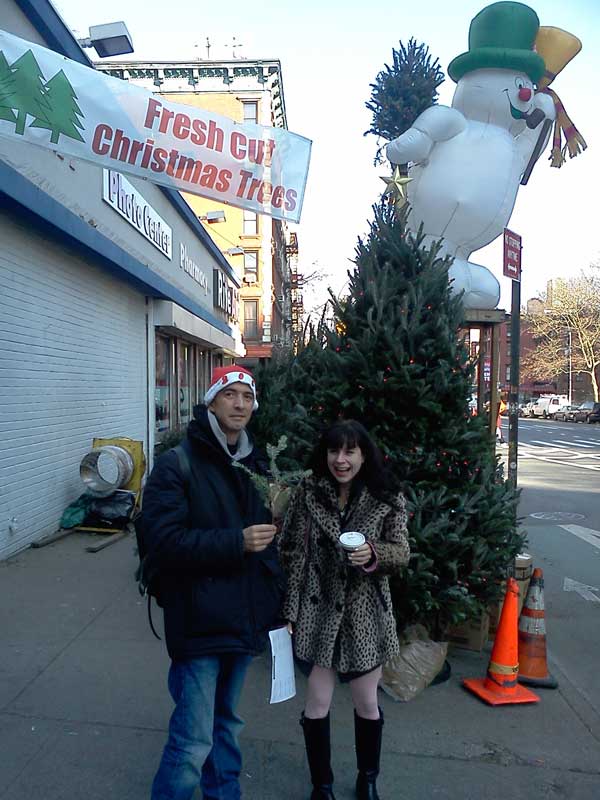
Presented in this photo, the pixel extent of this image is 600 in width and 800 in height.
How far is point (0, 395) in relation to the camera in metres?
6.15

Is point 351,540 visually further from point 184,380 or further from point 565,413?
point 565,413

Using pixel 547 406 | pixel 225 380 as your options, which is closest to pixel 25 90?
pixel 225 380

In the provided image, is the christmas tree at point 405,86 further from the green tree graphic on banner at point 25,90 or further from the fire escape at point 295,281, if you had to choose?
the fire escape at point 295,281

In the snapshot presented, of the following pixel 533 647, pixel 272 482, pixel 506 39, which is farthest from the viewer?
pixel 506 39

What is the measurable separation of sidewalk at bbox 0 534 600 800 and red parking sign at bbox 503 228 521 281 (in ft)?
8.86

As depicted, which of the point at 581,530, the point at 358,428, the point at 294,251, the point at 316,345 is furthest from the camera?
the point at 294,251

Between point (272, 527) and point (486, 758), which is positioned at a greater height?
point (272, 527)

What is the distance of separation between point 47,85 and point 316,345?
2.17 metres

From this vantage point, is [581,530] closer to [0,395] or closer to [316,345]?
[316,345]

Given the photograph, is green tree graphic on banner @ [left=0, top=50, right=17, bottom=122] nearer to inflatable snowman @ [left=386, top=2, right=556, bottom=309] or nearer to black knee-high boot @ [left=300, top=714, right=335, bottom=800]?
black knee-high boot @ [left=300, top=714, right=335, bottom=800]

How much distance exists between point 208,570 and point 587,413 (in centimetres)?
5070

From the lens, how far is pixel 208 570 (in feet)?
7.19

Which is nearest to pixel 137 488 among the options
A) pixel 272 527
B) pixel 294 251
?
pixel 272 527

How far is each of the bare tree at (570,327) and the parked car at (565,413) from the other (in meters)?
4.10
